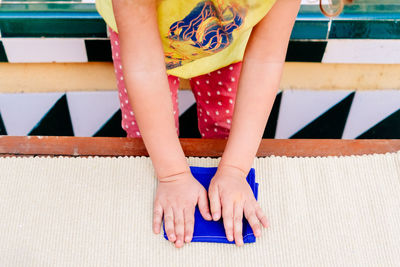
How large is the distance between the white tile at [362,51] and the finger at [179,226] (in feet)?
1.93

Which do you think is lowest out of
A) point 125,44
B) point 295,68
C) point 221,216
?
point 221,216

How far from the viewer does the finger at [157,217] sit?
1.73ft

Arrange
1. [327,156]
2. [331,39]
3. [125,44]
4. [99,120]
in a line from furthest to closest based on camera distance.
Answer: [99,120] → [331,39] → [327,156] → [125,44]

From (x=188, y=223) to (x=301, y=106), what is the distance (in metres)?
0.65

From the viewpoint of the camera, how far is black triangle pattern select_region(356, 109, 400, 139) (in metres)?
1.08

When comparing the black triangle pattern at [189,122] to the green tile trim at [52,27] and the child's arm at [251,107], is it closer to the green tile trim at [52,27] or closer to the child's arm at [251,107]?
the green tile trim at [52,27]

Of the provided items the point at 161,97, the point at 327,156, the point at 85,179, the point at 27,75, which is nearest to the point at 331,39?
the point at 327,156

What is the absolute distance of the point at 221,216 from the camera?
1.79 feet

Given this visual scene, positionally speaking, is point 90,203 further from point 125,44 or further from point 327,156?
point 327,156

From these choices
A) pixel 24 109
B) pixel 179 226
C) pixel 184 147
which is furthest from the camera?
pixel 24 109

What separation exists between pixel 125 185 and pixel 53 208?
115 millimetres

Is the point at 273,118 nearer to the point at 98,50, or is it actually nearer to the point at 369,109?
the point at 369,109

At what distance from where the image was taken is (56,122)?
3.50ft

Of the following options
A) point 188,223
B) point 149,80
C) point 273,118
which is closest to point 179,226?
point 188,223
